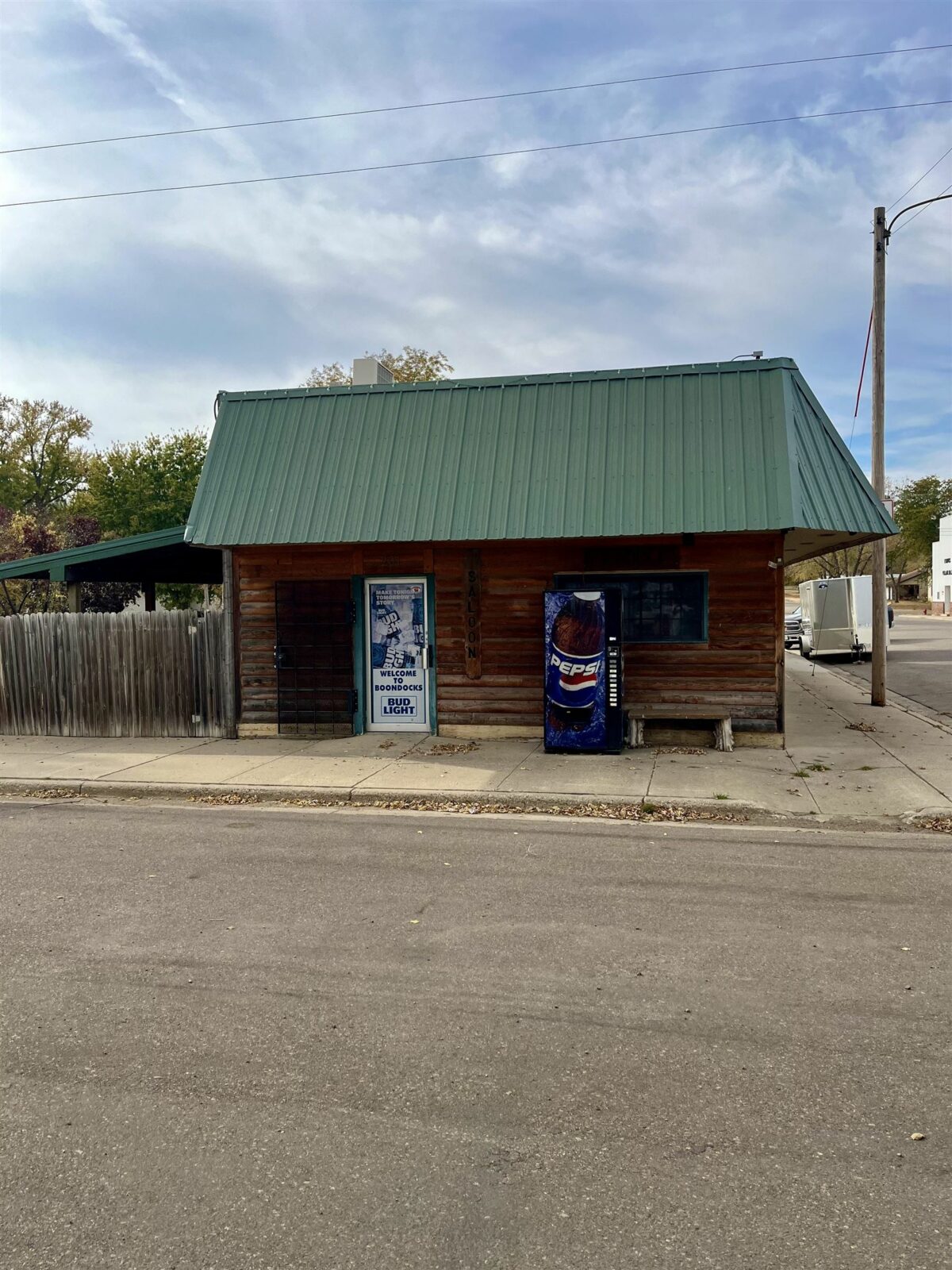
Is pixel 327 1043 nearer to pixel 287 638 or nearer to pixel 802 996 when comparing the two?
pixel 802 996

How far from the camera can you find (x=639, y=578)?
12.0m

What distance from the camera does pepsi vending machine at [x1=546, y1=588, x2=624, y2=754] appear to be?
36.6ft

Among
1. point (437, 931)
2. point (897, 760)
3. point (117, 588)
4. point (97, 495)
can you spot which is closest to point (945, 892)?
point (437, 931)

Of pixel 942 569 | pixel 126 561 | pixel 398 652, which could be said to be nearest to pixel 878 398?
pixel 398 652

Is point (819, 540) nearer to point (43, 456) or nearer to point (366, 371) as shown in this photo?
point (366, 371)

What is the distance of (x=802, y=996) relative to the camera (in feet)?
14.8

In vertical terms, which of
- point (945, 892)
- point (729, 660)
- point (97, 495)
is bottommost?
point (945, 892)

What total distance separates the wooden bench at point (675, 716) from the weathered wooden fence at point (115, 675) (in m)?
5.75

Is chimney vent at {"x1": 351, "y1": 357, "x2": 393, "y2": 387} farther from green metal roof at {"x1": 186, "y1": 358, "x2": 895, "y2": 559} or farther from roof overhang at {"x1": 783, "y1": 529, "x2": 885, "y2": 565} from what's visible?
roof overhang at {"x1": 783, "y1": 529, "x2": 885, "y2": 565}

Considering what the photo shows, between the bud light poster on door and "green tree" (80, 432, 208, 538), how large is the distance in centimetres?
3040

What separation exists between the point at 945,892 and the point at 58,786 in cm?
881

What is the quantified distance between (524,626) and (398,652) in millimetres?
1841

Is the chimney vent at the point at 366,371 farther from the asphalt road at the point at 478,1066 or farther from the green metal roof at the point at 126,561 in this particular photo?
the asphalt road at the point at 478,1066

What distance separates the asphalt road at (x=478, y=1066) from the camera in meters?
2.89
